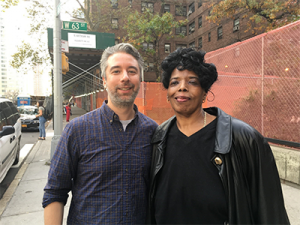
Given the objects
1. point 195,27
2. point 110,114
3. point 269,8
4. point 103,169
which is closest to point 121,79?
point 110,114

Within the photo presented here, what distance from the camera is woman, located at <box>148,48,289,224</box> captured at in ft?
4.58

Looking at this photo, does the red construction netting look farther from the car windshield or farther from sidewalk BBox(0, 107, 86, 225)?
the car windshield

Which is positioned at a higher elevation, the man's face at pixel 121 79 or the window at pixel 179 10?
the window at pixel 179 10

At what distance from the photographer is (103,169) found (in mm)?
1595

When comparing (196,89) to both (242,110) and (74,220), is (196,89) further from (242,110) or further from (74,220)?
(242,110)

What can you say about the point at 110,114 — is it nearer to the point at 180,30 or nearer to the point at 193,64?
the point at 193,64

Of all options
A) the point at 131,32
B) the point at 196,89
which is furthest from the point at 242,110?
the point at 131,32

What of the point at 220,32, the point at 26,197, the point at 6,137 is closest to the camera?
the point at 26,197

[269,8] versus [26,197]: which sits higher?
[269,8]

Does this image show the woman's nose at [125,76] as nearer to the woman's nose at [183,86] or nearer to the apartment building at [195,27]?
the woman's nose at [183,86]

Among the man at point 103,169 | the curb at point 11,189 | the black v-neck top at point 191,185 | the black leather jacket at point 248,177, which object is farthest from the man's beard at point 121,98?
the curb at point 11,189

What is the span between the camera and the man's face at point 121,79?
5.81 feet

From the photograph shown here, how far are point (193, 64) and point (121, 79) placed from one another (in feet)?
1.82

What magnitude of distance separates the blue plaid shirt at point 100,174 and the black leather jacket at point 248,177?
584 millimetres
